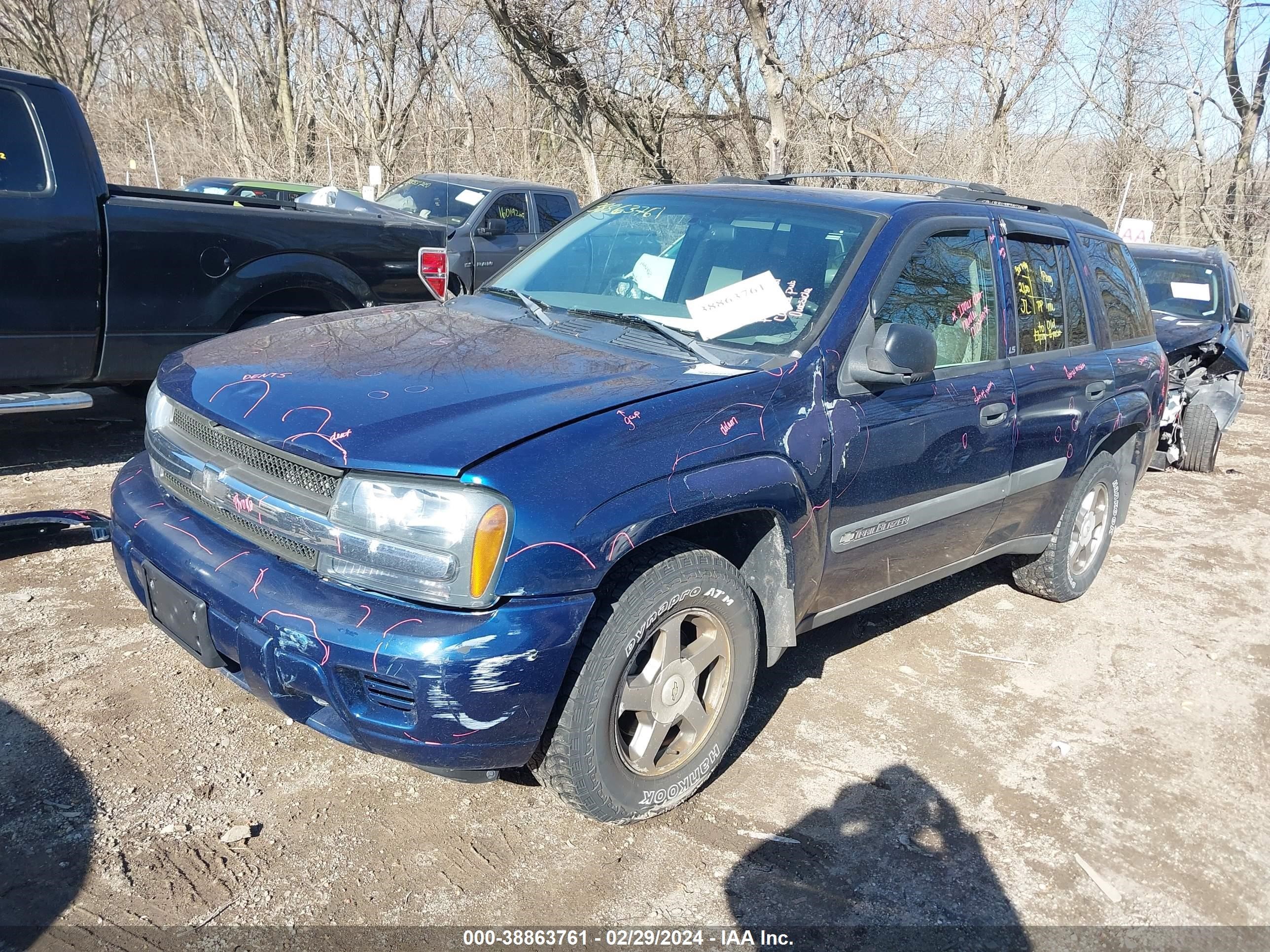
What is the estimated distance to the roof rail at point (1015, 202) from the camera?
165 inches

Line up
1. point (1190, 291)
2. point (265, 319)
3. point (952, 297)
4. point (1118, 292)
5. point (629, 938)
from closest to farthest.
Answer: point (629, 938), point (952, 297), point (1118, 292), point (265, 319), point (1190, 291)

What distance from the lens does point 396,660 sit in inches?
93.2

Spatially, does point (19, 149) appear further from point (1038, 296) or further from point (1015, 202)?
point (1038, 296)

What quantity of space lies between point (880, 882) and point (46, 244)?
4.80m

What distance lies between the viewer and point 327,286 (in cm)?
607

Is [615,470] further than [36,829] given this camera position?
No

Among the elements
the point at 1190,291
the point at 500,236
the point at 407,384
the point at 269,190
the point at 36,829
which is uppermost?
the point at 269,190

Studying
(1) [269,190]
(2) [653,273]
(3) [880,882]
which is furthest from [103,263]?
(1) [269,190]

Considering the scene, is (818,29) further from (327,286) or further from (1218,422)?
(327,286)

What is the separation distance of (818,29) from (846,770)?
14053mm

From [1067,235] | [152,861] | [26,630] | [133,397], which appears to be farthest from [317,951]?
[133,397]

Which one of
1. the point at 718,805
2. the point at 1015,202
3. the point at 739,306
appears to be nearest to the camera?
the point at 718,805

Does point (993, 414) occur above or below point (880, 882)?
above

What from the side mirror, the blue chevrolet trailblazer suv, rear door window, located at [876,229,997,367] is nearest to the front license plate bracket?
the blue chevrolet trailblazer suv
